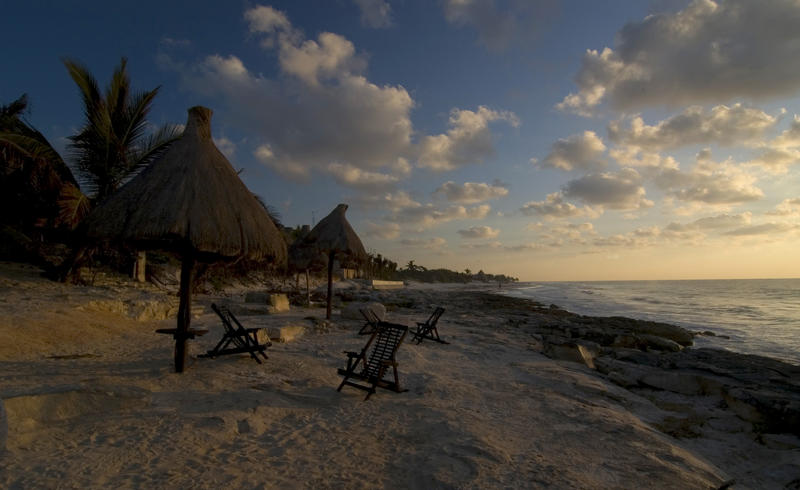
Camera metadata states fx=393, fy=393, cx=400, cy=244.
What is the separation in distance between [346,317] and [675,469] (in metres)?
10.7

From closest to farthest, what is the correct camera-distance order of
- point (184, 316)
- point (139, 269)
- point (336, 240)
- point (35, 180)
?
1. point (184, 316)
2. point (35, 180)
3. point (336, 240)
4. point (139, 269)

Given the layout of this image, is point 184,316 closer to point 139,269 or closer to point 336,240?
point 336,240

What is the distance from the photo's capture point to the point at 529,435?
4422 mm

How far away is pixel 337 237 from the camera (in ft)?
40.7

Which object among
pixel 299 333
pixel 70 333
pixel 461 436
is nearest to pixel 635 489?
pixel 461 436

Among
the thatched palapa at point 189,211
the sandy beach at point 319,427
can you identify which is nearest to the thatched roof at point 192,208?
the thatched palapa at point 189,211

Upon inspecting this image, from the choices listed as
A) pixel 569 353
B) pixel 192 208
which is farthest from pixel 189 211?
pixel 569 353

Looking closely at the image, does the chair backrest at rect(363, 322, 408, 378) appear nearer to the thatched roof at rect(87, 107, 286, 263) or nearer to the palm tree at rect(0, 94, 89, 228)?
the thatched roof at rect(87, 107, 286, 263)

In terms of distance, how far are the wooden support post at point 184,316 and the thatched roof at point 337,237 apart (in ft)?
21.5

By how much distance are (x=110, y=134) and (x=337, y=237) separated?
7911 millimetres

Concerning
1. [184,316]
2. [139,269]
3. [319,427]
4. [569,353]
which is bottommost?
[569,353]

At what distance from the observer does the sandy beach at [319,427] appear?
127 inches

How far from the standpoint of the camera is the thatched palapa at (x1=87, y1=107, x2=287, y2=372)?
5008mm

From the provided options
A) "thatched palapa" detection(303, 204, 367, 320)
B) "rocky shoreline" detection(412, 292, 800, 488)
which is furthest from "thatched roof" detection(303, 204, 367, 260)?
"rocky shoreline" detection(412, 292, 800, 488)
